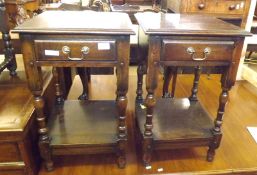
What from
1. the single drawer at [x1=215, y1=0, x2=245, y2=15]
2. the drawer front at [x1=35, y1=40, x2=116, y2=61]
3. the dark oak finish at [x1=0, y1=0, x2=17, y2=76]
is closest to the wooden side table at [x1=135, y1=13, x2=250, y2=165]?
the drawer front at [x1=35, y1=40, x2=116, y2=61]

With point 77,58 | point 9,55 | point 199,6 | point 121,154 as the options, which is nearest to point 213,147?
point 121,154

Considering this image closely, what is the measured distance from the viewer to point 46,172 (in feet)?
3.40

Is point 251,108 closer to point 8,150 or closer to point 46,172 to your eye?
point 46,172

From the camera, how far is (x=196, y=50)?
2.82ft

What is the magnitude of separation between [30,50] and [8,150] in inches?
16.5

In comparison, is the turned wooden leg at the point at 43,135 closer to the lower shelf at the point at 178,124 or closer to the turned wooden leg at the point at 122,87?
the turned wooden leg at the point at 122,87

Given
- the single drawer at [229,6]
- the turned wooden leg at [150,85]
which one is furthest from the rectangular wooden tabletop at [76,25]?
the single drawer at [229,6]

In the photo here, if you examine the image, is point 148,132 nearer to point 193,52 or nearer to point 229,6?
point 193,52

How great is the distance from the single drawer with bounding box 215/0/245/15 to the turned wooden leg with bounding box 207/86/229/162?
878mm

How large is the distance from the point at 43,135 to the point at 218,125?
73cm

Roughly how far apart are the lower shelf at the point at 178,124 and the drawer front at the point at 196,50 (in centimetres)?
36

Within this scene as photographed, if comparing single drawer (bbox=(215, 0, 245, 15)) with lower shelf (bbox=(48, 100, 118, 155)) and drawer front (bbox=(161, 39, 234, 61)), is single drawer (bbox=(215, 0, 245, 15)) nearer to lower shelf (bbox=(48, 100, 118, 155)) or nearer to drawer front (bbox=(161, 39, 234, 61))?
drawer front (bbox=(161, 39, 234, 61))

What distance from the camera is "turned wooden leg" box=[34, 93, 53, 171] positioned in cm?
89

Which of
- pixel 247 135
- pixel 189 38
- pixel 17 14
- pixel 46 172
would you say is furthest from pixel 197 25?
pixel 17 14
